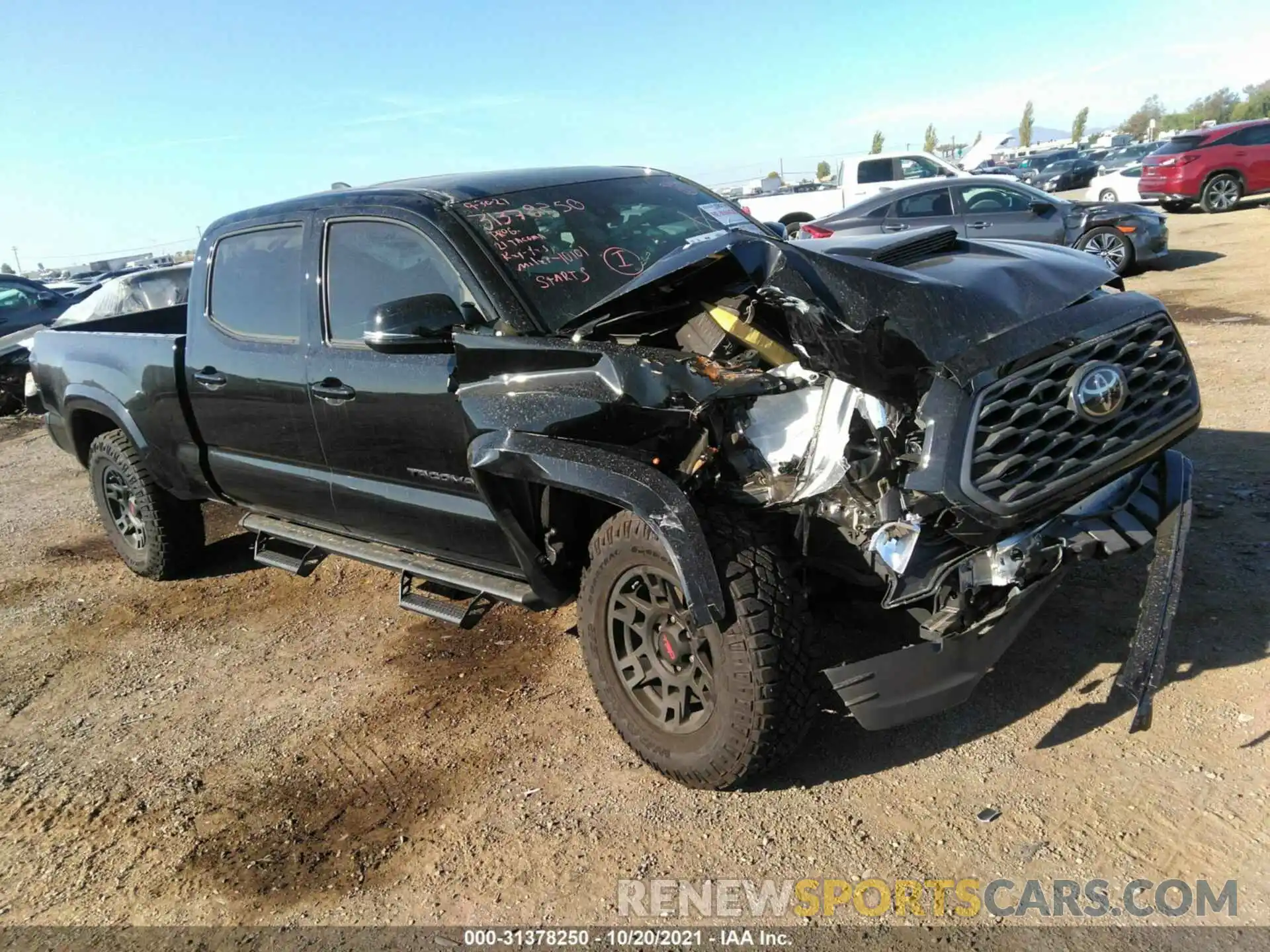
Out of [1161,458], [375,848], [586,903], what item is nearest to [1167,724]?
[1161,458]

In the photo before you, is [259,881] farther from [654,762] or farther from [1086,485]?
[1086,485]

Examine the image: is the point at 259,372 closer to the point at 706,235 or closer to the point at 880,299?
the point at 706,235

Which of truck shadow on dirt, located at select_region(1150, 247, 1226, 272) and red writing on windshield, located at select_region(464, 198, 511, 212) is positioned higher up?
red writing on windshield, located at select_region(464, 198, 511, 212)

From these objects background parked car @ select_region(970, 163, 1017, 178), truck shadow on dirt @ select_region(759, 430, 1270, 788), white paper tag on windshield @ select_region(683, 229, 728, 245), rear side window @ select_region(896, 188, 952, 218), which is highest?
white paper tag on windshield @ select_region(683, 229, 728, 245)

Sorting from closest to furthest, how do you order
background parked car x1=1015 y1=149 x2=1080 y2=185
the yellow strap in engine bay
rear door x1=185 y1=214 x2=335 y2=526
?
the yellow strap in engine bay < rear door x1=185 y1=214 x2=335 y2=526 < background parked car x1=1015 y1=149 x2=1080 y2=185

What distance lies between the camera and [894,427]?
8.89 feet

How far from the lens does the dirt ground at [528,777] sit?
2723 mm

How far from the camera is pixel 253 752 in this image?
149 inches

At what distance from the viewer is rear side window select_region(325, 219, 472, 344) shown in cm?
365

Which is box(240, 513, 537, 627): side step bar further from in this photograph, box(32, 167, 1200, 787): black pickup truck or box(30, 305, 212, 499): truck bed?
box(30, 305, 212, 499): truck bed

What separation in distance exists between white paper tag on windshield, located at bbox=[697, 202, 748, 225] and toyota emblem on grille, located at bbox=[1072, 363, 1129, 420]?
2.00 metres

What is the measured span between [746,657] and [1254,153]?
20.4 meters

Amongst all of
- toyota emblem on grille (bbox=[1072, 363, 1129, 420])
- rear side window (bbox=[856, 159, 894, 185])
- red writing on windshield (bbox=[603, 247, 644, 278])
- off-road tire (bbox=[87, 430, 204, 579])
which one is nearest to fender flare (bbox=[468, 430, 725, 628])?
red writing on windshield (bbox=[603, 247, 644, 278])

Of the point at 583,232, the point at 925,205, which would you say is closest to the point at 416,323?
the point at 583,232
